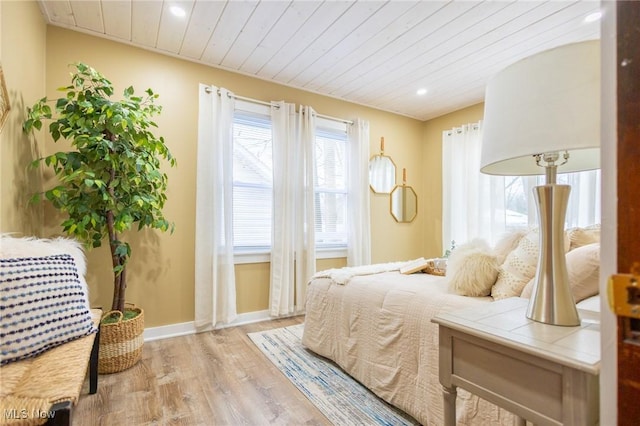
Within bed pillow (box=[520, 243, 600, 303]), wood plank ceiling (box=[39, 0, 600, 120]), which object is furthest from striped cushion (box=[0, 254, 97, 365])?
bed pillow (box=[520, 243, 600, 303])

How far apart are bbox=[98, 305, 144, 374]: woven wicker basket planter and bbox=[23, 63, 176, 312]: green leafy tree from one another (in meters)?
0.22

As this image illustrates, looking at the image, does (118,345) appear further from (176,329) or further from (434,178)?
(434,178)

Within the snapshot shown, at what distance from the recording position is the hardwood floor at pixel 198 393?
162cm

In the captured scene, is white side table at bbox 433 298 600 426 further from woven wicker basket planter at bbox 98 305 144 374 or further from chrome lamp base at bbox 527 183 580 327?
woven wicker basket planter at bbox 98 305 144 374

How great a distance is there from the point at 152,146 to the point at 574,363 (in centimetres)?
250

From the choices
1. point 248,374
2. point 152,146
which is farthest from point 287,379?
point 152,146

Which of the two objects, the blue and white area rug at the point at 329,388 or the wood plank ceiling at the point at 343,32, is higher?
the wood plank ceiling at the point at 343,32

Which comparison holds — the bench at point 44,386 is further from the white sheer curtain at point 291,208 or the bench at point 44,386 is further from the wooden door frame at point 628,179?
the white sheer curtain at point 291,208

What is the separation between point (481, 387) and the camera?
895mm

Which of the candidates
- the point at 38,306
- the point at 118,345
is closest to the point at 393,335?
the point at 38,306

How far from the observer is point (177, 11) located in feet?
7.17

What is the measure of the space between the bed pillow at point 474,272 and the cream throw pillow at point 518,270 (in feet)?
0.14

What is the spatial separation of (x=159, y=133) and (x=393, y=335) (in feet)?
8.25

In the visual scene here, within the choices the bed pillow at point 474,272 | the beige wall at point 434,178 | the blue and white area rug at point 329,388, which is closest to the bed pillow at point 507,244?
the bed pillow at point 474,272
